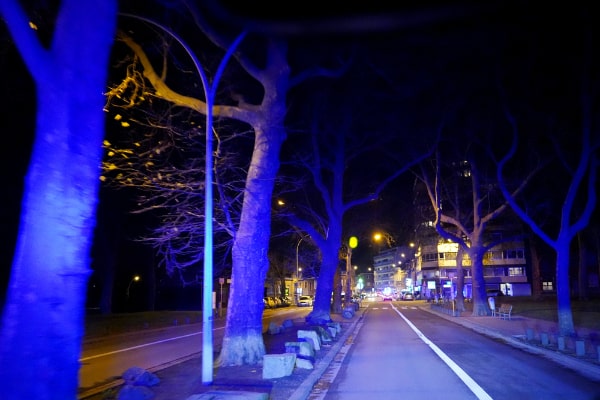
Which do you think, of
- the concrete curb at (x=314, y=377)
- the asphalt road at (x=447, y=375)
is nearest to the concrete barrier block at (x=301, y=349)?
the concrete curb at (x=314, y=377)

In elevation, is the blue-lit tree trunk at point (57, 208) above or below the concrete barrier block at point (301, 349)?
above

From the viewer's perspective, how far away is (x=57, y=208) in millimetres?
5160

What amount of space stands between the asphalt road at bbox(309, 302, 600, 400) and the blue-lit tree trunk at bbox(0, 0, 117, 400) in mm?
5603

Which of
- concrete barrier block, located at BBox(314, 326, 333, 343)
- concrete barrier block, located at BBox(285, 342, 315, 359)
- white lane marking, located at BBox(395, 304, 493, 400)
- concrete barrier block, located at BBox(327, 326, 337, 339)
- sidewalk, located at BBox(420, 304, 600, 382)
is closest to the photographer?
white lane marking, located at BBox(395, 304, 493, 400)

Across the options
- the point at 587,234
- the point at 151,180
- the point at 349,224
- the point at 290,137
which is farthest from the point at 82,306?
the point at 587,234

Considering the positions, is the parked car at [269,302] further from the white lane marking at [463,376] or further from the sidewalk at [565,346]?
the white lane marking at [463,376]

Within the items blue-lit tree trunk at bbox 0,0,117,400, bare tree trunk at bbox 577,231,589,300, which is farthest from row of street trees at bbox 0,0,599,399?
bare tree trunk at bbox 577,231,589,300

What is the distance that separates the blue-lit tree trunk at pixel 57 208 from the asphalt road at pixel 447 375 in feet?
18.4

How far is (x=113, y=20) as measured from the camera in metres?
5.96

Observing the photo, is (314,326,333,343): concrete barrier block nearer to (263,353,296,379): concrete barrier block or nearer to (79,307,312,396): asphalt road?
(79,307,312,396): asphalt road

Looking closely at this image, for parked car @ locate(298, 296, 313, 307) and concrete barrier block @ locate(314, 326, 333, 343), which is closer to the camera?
concrete barrier block @ locate(314, 326, 333, 343)

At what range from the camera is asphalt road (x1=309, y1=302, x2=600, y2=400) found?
940 cm

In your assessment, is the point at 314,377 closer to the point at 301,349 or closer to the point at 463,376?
the point at 301,349

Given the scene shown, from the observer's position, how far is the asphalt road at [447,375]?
9.40 meters
